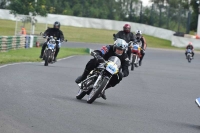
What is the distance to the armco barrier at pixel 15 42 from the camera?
31.9m

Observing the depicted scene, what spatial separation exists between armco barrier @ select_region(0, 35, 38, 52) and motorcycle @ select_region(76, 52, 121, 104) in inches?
697

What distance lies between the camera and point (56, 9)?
231 ft

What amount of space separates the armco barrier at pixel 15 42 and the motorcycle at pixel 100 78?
17694mm

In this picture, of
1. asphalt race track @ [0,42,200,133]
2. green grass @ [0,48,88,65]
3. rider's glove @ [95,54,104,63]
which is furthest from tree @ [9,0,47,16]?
rider's glove @ [95,54,104,63]

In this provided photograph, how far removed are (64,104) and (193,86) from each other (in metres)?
10.1

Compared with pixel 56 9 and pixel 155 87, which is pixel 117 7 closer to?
pixel 56 9

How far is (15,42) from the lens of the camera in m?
36.2

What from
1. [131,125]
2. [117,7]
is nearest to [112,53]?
[131,125]

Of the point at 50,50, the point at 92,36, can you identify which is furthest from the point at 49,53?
the point at 92,36

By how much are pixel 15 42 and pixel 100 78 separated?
77.4 feet

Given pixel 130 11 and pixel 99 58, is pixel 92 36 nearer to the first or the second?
pixel 130 11

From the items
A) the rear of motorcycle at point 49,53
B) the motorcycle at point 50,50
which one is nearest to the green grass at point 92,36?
the motorcycle at point 50,50

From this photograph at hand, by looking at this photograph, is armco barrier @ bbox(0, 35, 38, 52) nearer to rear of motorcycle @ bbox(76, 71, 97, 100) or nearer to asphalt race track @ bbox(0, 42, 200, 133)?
asphalt race track @ bbox(0, 42, 200, 133)

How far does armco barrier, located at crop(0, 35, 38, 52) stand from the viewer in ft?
105
